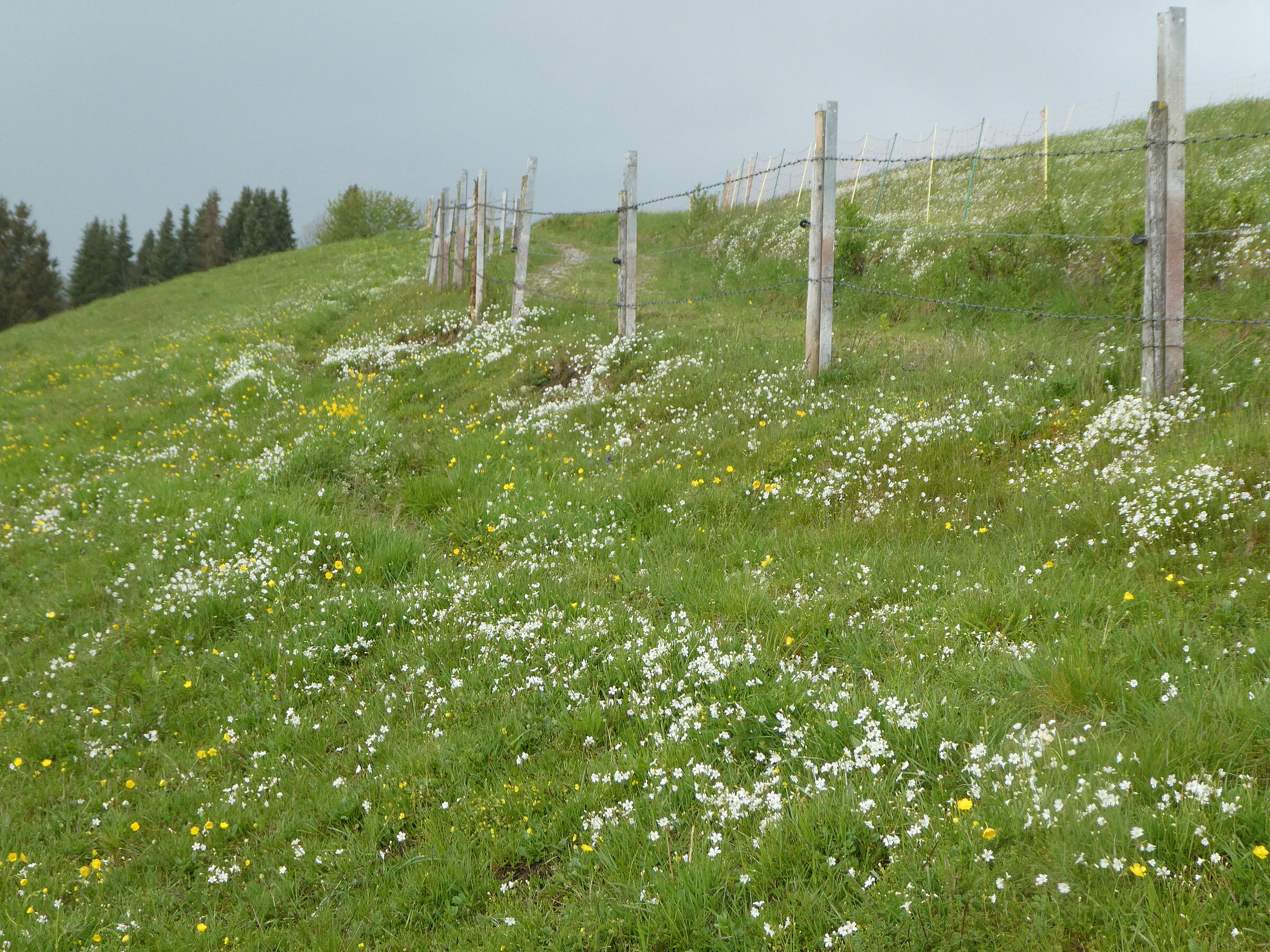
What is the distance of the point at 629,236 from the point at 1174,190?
283 inches

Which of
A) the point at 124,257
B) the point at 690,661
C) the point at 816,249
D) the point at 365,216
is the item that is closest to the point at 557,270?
the point at 816,249

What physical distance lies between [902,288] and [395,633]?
12.0m

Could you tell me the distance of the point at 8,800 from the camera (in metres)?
5.07

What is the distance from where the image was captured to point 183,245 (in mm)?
82250

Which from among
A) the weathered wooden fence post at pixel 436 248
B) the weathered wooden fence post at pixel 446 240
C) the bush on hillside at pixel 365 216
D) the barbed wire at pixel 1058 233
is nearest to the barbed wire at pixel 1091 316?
the barbed wire at pixel 1058 233

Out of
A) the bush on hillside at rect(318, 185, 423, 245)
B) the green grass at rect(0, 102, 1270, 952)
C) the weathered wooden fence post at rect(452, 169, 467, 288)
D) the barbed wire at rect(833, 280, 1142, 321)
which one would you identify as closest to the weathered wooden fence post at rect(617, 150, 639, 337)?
the green grass at rect(0, 102, 1270, 952)

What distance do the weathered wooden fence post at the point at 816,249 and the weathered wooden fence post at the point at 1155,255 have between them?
3346 mm

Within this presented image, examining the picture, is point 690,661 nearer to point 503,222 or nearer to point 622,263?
point 622,263

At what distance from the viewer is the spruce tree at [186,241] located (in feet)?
263

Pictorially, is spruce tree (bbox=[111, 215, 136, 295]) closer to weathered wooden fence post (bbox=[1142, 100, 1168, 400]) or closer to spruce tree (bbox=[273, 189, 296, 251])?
spruce tree (bbox=[273, 189, 296, 251])

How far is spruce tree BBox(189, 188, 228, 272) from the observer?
77250 millimetres

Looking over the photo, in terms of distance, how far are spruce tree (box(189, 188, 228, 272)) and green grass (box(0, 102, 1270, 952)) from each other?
75980mm

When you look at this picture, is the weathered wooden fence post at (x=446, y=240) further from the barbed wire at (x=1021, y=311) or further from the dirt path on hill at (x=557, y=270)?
the barbed wire at (x=1021, y=311)

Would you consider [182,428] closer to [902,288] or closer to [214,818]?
[214,818]
